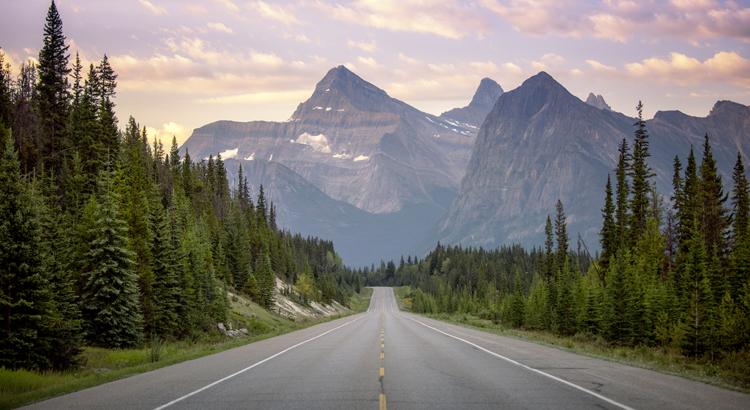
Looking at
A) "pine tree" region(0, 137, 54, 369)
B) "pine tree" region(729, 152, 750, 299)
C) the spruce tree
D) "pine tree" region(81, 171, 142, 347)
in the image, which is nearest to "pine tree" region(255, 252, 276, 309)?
"pine tree" region(81, 171, 142, 347)

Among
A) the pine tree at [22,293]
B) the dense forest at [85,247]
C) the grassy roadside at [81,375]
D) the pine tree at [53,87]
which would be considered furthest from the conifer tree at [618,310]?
the pine tree at [53,87]

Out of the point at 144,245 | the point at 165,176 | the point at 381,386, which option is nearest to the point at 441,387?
the point at 381,386

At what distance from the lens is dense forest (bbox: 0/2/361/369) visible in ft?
55.5

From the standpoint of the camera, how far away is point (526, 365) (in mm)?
14000

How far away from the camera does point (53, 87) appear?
56.1 m

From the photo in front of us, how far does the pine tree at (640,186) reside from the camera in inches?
2078

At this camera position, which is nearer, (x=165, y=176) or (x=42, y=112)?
(x=42, y=112)

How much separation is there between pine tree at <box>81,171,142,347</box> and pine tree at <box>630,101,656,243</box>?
5301 cm

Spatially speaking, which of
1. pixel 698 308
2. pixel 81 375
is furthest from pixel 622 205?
pixel 81 375

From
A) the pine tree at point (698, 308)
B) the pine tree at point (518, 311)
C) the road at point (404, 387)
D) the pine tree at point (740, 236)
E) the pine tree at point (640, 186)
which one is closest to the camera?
the road at point (404, 387)

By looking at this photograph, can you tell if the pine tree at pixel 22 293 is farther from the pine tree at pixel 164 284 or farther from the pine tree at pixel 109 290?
the pine tree at pixel 164 284

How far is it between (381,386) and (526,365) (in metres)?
5.66

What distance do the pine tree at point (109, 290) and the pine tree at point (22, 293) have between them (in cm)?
621

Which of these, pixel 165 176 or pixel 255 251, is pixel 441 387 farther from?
pixel 255 251
